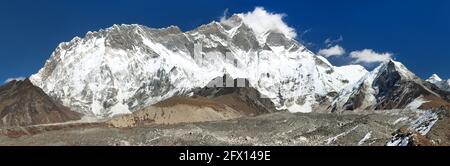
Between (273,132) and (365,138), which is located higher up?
(273,132)

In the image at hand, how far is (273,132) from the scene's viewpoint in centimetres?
9025

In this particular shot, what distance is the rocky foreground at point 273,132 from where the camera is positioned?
72.9 m

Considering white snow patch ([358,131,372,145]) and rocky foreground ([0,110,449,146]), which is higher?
rocky foreground ([0,110,449,146])

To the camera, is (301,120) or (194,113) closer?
(301,120)

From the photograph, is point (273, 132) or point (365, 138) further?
point (273, 132)

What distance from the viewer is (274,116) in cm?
10731

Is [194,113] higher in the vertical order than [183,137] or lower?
higher

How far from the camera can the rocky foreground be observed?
72.9 m

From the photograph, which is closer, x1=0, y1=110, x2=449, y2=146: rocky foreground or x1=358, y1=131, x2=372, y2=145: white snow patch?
x1=358, y1=131, x2=372, y2=145: white snow patch
